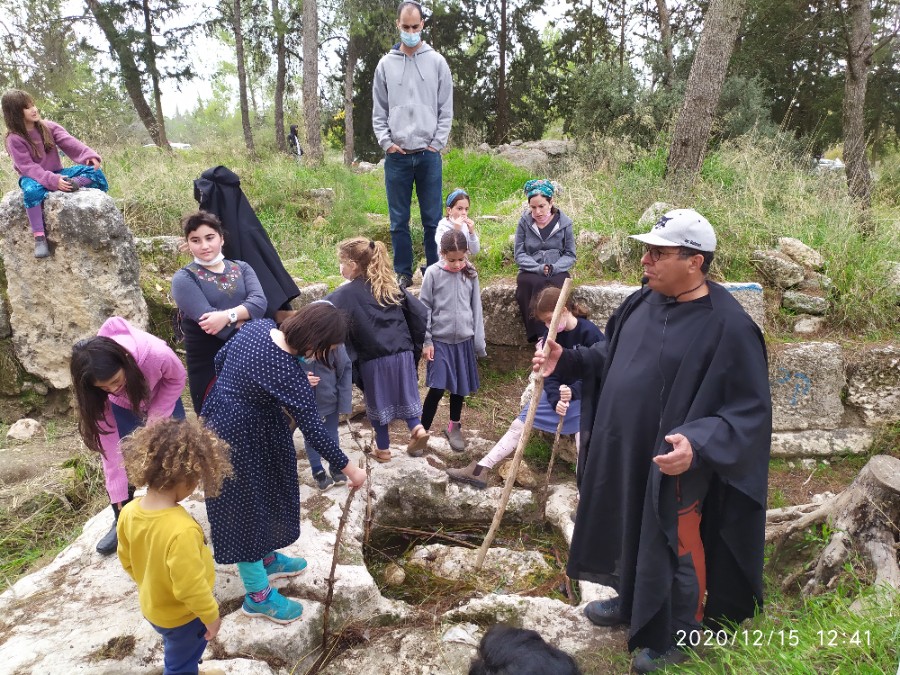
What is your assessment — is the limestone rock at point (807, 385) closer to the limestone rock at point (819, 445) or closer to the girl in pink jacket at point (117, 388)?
the limestone rock at point (819, 445)

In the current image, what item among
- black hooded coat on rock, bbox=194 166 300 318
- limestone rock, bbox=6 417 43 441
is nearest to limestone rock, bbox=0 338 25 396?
limestone rock, bbox=6 417 43 441

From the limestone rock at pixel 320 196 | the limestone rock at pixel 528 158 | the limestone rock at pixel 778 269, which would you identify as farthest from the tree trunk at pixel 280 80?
the limestone rock at pixel 778 269

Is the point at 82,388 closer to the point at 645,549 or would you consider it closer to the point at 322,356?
the point at 322,356

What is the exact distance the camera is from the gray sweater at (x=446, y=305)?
4051 mm

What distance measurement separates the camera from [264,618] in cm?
260

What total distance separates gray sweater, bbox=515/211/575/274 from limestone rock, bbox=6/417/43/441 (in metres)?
4.63

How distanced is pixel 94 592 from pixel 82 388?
Result: 105 centimetres

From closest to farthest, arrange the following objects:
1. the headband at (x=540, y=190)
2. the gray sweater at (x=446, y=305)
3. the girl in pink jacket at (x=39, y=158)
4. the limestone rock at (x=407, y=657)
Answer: the limestone rock at (x=407, y=657), the gray sweater at (x=446, y=305), the girl in pink jacket at (x=39, y=158), the headband at (x=540, y=190)

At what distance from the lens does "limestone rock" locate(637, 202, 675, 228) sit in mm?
5867

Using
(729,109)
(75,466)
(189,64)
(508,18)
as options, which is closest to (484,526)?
(75,466)

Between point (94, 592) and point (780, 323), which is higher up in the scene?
point (780, 323)

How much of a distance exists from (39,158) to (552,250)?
438 cm

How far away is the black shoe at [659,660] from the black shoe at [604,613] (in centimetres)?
22

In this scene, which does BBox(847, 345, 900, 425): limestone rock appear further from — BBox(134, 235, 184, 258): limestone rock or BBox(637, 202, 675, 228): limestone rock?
BBox(134, 235, 184, 258): limestone rock
